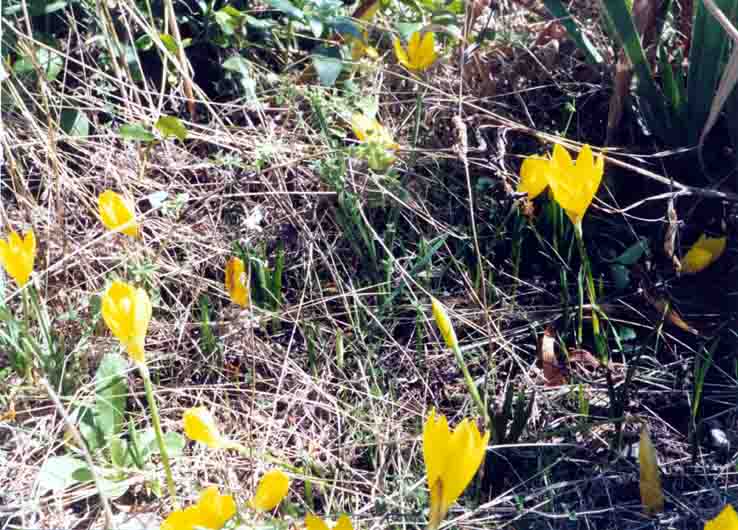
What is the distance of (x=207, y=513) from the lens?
1.08m

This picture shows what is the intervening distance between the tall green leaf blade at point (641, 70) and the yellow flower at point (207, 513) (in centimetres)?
122

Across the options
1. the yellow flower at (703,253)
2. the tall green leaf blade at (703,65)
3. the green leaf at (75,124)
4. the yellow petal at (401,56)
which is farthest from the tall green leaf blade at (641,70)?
the green leaf at (75,124)

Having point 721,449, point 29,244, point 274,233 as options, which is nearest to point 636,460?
point 721,449

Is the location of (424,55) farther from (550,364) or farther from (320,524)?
(320,524)

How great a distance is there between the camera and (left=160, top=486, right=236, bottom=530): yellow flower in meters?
1.06

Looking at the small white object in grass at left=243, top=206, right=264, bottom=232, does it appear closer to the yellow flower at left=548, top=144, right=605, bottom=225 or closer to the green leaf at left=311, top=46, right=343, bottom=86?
the green leaf at left=311, top=46, right=343, bottom=86

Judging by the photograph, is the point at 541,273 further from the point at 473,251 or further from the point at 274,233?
the point at 274,233

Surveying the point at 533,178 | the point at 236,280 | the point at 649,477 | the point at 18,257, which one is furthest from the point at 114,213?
the point at 649,477

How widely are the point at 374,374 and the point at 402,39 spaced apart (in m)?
A: 0.97

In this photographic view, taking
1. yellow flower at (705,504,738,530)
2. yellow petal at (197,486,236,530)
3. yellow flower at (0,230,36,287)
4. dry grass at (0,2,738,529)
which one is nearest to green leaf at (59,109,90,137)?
dry grass at (0,2,738,529)

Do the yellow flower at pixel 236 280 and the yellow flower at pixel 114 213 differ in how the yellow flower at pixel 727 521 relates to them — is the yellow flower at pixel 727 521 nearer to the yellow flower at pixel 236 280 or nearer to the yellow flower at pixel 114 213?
the yellow flower at pixel 236 280

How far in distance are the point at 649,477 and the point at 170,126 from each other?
48.4 inches

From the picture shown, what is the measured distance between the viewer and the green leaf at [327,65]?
1.86m

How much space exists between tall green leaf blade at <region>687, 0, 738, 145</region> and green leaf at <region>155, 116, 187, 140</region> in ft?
3.70
